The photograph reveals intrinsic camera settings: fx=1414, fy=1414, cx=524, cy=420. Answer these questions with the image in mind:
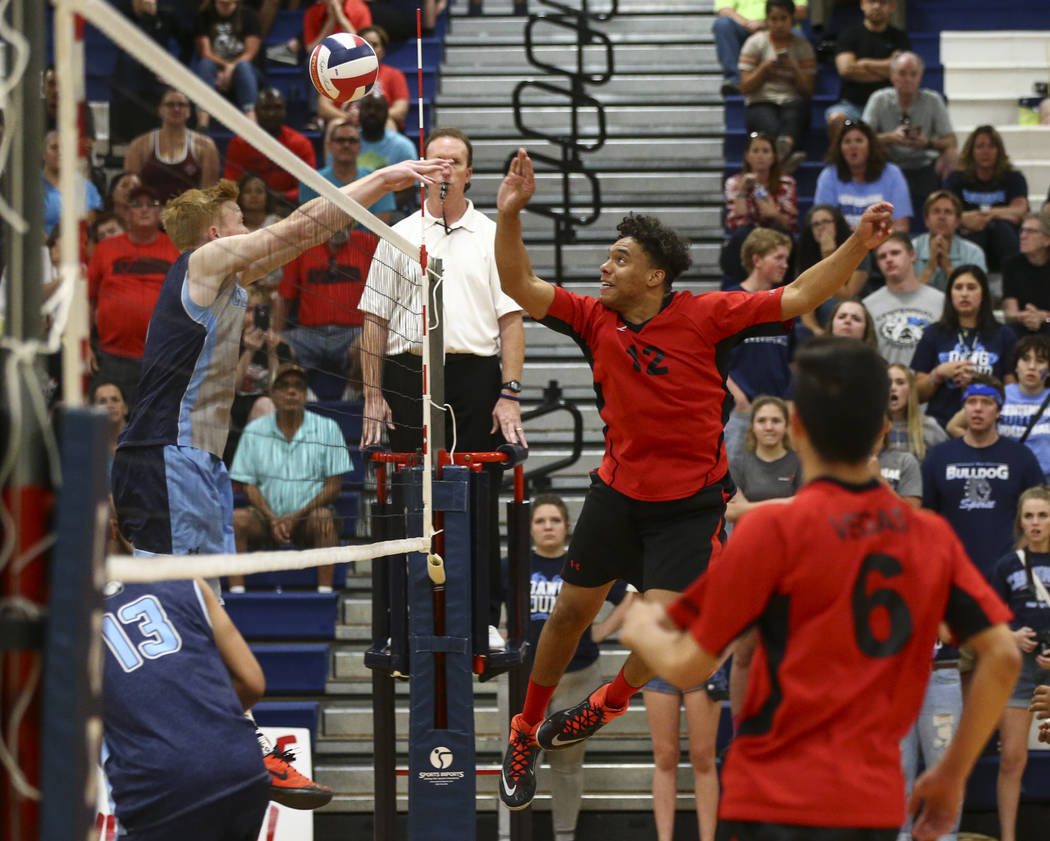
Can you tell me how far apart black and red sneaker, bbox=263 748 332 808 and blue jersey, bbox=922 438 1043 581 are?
4.98 m

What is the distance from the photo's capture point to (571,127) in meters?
12.0

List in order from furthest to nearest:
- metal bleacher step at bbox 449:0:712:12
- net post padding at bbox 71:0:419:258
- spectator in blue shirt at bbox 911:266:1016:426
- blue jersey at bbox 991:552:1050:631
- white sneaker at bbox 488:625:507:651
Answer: metal bleacher step at bbox 449:0:712:12 < spectator in blue shirt at bbox 911:266:1016:426 < blue jersey at bbox 991:552:1050:631 < white sneaker at bbox 488:625:507:651 < net post padding at bbox 71:0:419:258

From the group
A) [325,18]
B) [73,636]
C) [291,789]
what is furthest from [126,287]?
[325,18]

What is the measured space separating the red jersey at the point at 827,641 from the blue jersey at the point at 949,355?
6.59m

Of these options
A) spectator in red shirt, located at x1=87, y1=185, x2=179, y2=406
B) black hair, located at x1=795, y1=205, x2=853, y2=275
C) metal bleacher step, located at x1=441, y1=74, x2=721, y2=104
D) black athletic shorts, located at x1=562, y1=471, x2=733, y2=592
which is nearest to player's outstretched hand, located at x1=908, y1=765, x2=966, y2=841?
Result: black athletic shorts, located at x1=562, y1=471, x2=733, y2=592

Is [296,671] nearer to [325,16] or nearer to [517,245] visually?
[517,245]

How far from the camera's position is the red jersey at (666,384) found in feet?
17.7

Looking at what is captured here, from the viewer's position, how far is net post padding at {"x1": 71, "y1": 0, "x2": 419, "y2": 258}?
305 cm

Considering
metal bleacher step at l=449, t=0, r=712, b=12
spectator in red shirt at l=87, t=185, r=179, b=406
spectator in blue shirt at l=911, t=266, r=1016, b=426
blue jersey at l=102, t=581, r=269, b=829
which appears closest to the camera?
blue jersey at l=102, t=581, r=269, b=829

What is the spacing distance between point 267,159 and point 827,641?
28.8ft

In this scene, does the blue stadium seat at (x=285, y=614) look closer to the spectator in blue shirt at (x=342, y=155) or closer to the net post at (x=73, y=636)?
the spectator in blue shirt at (x=342, y=155)

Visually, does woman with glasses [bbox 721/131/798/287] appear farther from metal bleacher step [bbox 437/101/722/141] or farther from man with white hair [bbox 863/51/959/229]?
metal bleacher step [bbox 437/101/722/141]

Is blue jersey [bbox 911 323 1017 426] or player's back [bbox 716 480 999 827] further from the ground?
blue jersey [bbox 911 323 1017 426]

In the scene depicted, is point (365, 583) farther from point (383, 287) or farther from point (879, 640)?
point (879, 640)
